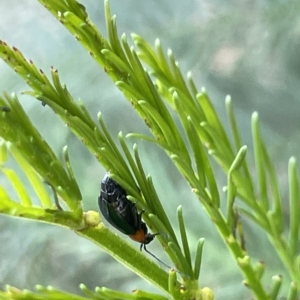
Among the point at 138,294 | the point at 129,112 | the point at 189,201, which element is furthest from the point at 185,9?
the point at 138,294

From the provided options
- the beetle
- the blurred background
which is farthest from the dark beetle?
the blurred background

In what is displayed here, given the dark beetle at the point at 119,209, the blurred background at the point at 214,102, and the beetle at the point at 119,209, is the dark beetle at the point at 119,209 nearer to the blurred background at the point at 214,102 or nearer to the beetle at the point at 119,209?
the beetle at the point at 119,209

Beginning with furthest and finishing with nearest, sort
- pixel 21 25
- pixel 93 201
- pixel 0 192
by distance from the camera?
pixel 21 25 < pixel 93 201 < pixel 0 192

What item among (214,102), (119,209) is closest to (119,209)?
(119,209)

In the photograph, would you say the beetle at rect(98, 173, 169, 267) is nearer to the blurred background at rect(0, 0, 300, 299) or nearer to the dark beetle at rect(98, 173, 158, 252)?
the dark beetle at rect(98, 173, 158, 252)

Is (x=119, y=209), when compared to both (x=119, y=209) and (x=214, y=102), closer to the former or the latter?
(x=119, y=209)

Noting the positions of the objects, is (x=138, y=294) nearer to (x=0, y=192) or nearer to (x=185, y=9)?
(x=0, y=192)
